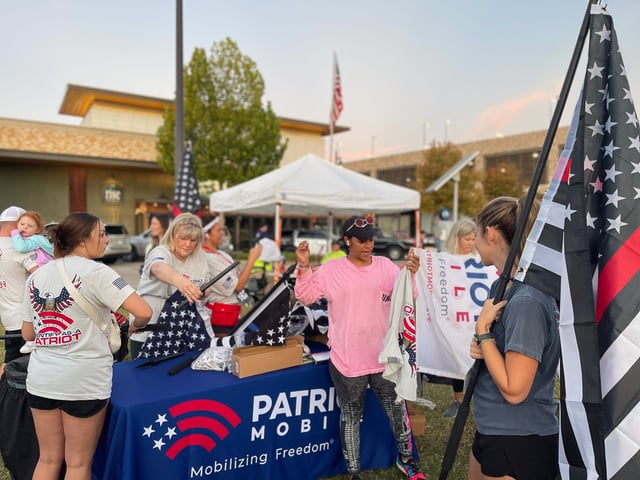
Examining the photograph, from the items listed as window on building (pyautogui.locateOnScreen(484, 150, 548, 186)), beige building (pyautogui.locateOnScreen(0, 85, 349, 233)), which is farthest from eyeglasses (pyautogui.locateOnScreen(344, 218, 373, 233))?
window on building (pyautogui.locateOnScreen(484, 150, 548, 186))

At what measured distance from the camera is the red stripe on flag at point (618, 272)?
1.34 metres

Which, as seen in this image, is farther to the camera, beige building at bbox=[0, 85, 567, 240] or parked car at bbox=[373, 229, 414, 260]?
beige building at bbox=[0, 85, 567, 240]

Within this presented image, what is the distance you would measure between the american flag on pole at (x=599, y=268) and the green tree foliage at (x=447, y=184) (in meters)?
25.9

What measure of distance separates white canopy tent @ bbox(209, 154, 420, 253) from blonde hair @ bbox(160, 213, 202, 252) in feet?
14.8

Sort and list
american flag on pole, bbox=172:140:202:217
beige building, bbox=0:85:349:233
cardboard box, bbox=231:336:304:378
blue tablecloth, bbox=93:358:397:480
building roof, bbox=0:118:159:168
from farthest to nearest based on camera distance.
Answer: beige building, bbox=0:85:349:233, building roof, bbox=0:118:159:168, american flag on pole, bbox=172:140:202:217, cardboard box, bbox=231:336:304:378, blue tablecloth, bbox=93:358:397:480

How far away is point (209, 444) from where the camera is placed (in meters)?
2.49

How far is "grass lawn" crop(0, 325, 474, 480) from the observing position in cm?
303

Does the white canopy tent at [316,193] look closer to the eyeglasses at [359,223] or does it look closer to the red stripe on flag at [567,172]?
the eyeglasses at [359,223]

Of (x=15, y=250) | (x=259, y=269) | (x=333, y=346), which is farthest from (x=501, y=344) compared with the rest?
(x=259, y=269)

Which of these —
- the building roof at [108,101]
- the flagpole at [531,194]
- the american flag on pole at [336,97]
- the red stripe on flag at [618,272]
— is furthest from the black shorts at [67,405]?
the building roof at [108,101]

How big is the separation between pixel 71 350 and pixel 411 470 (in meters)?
2.32

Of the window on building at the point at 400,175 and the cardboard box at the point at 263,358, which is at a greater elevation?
the window on building at the point at 400,175

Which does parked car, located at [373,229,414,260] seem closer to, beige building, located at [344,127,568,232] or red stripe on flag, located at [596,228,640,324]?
beige building, located at [344,127,568,232]

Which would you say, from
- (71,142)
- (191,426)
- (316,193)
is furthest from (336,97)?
(191,426)
